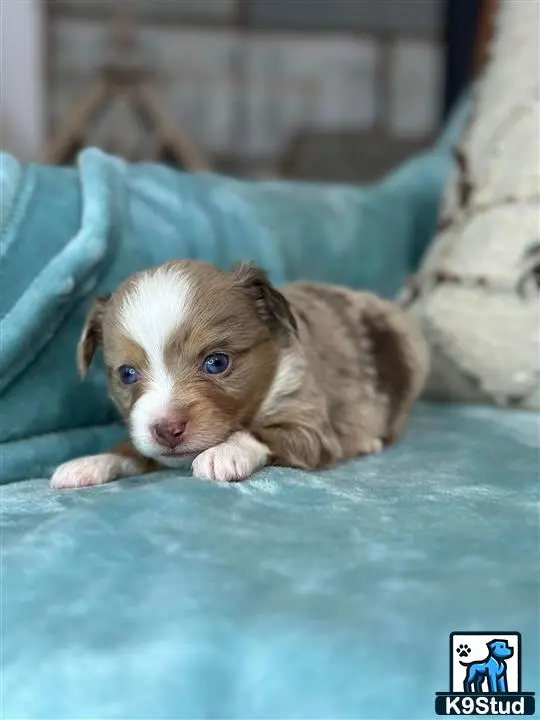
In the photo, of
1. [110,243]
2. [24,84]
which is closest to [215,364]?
[110,243]

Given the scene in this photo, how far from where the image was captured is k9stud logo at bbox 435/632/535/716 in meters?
0.95

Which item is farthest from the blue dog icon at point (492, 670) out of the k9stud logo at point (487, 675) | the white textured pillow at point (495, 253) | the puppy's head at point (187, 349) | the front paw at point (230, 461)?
the white textured pillow at point (495, 253)

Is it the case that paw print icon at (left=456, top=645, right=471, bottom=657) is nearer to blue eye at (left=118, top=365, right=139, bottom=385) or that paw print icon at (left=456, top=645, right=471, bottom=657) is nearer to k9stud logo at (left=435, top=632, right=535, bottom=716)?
k9stud logo at (left=435, top=632, right=535, bottom=716)

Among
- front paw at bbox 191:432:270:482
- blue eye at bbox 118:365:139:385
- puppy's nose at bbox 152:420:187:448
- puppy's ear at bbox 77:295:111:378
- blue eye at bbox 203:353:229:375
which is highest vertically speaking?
puppy's ear at bbox 77:295:111:378

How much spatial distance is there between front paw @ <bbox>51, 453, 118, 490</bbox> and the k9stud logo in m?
0.77

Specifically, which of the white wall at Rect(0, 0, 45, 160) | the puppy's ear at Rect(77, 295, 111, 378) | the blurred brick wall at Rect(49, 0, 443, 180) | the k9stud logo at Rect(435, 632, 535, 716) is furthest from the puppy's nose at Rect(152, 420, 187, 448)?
the blurred brick wall at Rect(49, 0, 443, 180)

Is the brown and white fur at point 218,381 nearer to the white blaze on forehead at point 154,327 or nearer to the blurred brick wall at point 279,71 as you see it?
the white blaze on forehead at point 154,327

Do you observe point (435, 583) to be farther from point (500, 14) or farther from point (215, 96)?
point (215, 96)

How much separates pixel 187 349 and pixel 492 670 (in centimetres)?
82

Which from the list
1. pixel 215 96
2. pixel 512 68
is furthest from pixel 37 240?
pixel 215 96

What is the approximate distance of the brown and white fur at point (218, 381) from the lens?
5.00ft

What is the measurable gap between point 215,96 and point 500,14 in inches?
77.1

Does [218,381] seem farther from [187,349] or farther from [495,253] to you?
[495,253]

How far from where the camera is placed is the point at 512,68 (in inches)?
92.0
